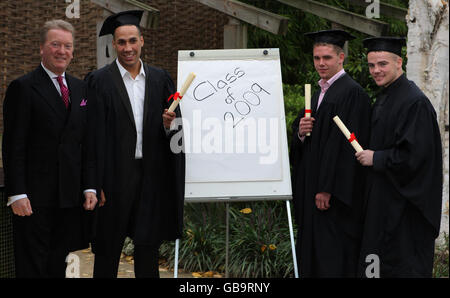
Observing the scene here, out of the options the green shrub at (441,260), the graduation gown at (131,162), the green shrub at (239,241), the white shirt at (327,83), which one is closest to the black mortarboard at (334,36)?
the white shirt at (327,83)

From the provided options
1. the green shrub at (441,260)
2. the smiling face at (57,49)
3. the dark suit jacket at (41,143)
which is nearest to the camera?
the dark suit jacket at (41,143)

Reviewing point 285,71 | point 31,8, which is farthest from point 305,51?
point 31,8

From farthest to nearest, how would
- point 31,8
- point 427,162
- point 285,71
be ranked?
point 285,71
point 31,8
point 427,162

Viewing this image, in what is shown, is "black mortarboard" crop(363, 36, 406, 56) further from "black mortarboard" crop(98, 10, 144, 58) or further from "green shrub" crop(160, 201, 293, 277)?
"green shrub" crop(160, 201, 293, 277)

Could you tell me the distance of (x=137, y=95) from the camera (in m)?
4.17

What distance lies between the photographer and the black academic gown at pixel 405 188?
3928mm

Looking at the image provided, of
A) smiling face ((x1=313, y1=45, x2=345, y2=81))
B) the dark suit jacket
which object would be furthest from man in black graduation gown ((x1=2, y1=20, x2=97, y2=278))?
smiling face ((x1=313, y1=45, x2=345, y2=81))

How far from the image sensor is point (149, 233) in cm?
415

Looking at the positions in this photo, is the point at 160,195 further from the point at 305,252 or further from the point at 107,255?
the point at 305,252

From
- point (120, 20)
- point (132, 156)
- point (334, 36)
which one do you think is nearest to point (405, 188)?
point (334, 36)

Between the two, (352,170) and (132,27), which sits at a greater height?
(132,27)

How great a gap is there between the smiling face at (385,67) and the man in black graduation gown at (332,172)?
25cm

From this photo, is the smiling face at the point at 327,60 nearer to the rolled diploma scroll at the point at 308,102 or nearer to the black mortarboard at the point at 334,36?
the black mortarboard at the point at 334,36

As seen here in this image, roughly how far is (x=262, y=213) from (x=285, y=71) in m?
3.93
